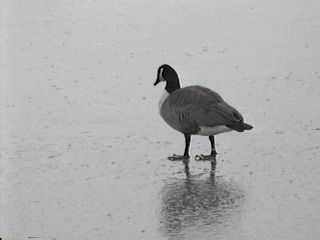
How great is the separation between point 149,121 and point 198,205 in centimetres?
319

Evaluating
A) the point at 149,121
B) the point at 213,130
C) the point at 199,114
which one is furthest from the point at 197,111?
the point at 149,121

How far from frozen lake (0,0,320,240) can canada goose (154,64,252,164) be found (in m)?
0.33

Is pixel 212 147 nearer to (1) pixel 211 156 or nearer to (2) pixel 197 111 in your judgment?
(1) pixel 211 156

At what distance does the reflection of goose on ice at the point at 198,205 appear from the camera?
7098mm

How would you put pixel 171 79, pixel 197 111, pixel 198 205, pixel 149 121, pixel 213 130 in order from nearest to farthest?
pixel 198 205, pixel 213 130, pixel 197 111, pixel 171 79, pixel 149 121

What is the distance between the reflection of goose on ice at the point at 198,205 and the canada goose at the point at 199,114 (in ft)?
1.99

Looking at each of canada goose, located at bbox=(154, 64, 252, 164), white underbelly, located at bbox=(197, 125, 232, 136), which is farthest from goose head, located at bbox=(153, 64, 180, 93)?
white underbelly, located at bbox=(197, 125, 232, 136)

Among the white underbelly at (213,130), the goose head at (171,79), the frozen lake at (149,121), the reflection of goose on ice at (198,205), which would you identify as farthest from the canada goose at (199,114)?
the reflection of goose on ice at (198,205)

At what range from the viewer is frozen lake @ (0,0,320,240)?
746 cm

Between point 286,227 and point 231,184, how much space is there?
4.59 feet

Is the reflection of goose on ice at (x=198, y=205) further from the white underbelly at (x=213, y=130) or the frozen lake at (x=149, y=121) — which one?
the white underbelly at (x=213, y=130)

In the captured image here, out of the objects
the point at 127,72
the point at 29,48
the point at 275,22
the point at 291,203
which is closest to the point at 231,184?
the point at 291,203

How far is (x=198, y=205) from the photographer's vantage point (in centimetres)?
771

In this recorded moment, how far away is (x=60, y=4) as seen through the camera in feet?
60.4
